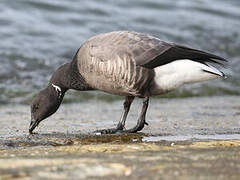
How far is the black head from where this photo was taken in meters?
6.88

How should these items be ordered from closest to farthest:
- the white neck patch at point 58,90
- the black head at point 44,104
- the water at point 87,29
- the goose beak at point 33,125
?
the goose beak at point 33,125 < the black head at point 44,104 < the white neck patch at point 58,90 < the water at point 87,29

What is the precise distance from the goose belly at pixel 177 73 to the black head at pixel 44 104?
53.4 inches

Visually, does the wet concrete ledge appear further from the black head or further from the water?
the water

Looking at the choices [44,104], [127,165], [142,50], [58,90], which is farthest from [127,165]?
[58,90]

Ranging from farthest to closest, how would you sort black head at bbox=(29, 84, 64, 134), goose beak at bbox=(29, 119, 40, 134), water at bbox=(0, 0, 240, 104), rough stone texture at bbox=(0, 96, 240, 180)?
water at bbox=(0, 0, 240, 104) < black head at bbox=(29, 84, 64, 134) < goose beak at bbox=(29, 119, 40, 134) < rough stone texture at bbox=(0, 96, 240, 180)

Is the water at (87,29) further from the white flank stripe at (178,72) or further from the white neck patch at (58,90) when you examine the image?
the white flank stripe at (178,72)

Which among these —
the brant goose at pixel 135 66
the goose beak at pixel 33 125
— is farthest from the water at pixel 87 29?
the brant goose at pixel 135 66

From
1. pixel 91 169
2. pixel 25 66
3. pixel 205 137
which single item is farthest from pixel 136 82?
pixel 25 66

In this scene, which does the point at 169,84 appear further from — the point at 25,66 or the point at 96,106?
the point at 25,66

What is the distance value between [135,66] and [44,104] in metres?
1.39

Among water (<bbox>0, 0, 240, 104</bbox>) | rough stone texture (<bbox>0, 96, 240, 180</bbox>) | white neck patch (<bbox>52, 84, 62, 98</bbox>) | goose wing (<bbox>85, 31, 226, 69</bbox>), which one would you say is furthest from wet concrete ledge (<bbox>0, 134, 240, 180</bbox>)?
water (<bbox>0, 0, 240, 104</bbox>)

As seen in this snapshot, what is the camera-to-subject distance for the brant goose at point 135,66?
21.0 ft

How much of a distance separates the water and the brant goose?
4.28m

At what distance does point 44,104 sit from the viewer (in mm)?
6969
